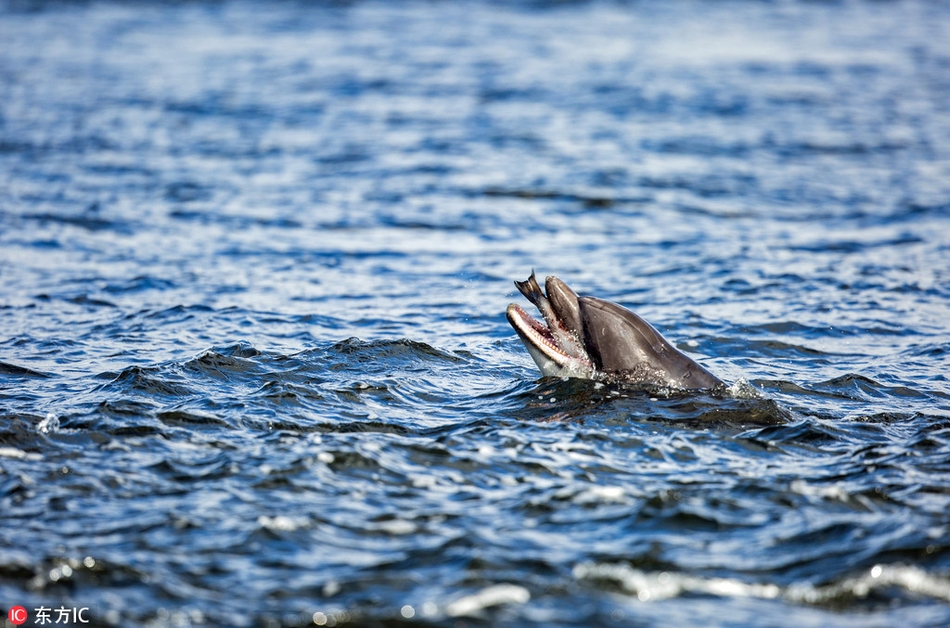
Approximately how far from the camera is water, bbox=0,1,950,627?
19.0 feet

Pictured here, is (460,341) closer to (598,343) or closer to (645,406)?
(598,343)

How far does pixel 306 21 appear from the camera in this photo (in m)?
33.2

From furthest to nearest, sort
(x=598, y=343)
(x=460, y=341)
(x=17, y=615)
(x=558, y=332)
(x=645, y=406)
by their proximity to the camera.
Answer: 1. (x=460, y=341)
2. (x=558, y=332)
3. (x=598, y=343)
4. (x=645, y=406)
5. (x=17, y=615)

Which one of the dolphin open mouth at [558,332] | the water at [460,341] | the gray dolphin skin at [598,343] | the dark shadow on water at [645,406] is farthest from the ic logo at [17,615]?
the dolphin open mouth at [558,332]

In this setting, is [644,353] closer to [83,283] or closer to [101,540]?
[101,540]

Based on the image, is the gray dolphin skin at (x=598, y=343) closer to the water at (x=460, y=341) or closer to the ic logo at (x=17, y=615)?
the water at (x=460, y=341)

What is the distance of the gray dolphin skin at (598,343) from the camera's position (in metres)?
8.45

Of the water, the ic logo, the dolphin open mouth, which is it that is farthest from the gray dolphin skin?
the ic logo

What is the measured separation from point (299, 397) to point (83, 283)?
523 cm

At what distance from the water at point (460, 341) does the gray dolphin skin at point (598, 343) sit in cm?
24

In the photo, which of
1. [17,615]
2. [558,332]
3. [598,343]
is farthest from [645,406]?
[17,615]

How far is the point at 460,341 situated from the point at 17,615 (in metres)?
5.91

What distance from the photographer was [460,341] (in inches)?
420

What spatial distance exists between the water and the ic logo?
8 cm
